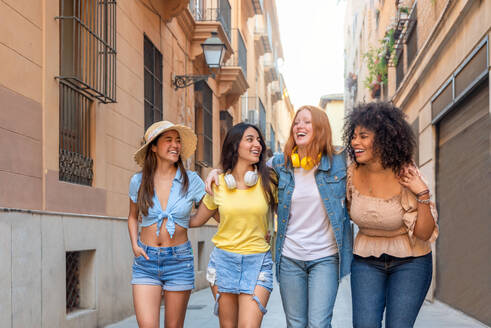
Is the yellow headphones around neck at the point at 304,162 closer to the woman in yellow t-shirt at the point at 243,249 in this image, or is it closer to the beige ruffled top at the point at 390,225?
the woman in yellow t-shirt at the point at 243,249

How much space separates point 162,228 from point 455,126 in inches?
247

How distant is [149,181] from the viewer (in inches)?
198

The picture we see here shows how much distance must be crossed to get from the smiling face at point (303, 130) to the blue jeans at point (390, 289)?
87 centimetres

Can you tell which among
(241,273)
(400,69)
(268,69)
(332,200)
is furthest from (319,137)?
(268,69)

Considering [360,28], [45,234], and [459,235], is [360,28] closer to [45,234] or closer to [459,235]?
[459,235]

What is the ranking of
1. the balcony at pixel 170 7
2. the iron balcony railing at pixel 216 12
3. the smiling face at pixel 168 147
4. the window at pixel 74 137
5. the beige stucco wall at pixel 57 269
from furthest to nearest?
1. the iron balcony railing at pixel 216 12
2. the balcony at pixel 170 7
3. the window at pixel 74 137
4. the beige stucco wall at pixel 57 269
5. the smiling face at pixel 168 147

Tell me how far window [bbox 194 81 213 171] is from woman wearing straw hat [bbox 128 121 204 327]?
33.1 feet

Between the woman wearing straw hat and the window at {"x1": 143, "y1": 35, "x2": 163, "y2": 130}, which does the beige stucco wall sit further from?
the window at {"x1": 143, "y1": 35, "x2": 163, "y2": 130}

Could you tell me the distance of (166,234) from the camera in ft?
16.1

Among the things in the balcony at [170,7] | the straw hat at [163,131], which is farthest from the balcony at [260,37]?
the straw hat at [163,131]

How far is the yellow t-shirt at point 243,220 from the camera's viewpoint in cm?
451

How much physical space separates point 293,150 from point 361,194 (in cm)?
64

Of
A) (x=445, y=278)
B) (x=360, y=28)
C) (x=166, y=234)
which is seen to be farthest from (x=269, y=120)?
(x=166, y=234)

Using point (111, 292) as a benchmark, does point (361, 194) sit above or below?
above
